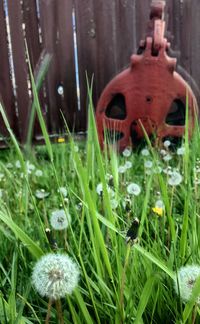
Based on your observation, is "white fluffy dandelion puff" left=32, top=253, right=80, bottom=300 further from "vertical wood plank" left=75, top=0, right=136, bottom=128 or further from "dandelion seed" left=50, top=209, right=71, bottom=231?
"vertical wood plank" left=75, top=0, right=136, bottom=128

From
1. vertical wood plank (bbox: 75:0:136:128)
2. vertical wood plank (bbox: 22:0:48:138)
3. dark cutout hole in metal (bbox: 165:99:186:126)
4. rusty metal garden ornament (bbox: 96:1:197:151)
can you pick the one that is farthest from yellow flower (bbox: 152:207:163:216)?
vertical wood plank (bbox: 75:0:136:128)

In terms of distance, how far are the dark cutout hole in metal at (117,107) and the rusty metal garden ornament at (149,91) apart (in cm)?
1

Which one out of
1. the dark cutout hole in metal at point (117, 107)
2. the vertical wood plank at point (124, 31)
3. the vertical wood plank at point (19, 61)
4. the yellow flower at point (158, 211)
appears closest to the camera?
the yellow flower at point (158, 211)

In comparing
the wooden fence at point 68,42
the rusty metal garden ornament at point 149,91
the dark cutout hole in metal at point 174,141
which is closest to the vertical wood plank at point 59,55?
the wooden fence at point 68,42

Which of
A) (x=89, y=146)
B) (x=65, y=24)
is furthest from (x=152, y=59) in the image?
(x=89, y=146)

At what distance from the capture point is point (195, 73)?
12.6ft

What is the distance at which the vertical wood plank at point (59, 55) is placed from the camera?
3.52 m

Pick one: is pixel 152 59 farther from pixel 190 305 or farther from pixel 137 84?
pixel 190 305

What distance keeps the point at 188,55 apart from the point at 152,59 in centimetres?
97

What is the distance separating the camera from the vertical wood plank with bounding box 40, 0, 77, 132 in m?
3.52

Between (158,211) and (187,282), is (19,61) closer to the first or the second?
(158,211)

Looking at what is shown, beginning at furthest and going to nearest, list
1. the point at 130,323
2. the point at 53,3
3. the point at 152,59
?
the point at 53,3
the point at 152,59
the point at 130,323

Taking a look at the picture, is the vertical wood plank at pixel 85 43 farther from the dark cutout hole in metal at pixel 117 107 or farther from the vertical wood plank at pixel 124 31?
the dark cutout hole in metal at pixel 117 107

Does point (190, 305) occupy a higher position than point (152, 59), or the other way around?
point (190, 305)
